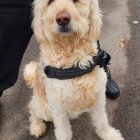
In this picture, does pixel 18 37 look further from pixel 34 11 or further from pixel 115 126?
pixel 115 126

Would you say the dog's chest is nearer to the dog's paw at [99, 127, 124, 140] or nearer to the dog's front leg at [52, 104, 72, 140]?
the dog's front leg at [52, 104, 72, 140]

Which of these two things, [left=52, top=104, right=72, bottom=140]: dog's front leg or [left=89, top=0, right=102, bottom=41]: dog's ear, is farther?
[left=52, top=104, right=72, bottom=140]: dog's front leg

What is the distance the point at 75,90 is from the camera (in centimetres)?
265

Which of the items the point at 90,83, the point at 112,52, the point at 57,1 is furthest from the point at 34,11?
the point at 112,52

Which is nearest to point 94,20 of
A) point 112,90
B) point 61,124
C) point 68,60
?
point 68,60

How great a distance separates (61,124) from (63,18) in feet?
3.27

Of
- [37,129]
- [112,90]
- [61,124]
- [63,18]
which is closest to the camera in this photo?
[63,18]

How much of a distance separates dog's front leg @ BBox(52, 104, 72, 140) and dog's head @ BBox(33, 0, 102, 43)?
1.94 ft

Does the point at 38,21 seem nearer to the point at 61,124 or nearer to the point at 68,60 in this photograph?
the point at 68,60

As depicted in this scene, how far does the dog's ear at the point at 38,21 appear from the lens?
2476 millimetres

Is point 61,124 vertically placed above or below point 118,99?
above

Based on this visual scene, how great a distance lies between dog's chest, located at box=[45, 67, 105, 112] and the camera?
8.70ft

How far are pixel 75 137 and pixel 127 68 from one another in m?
0.99

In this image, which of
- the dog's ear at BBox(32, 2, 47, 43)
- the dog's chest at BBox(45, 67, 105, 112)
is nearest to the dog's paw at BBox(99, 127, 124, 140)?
the dog's chest at BBox(45, 67, 105, 112)
